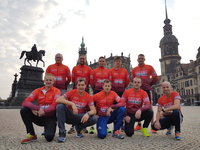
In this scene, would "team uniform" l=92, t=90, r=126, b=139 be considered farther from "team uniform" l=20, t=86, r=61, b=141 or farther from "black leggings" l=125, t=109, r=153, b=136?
"team uniform" l=20, t=86, r=61, b=141

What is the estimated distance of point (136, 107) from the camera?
5.66 metres

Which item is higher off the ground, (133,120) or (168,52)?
(168,52)

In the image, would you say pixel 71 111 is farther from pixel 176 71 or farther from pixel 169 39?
pixel 169 39

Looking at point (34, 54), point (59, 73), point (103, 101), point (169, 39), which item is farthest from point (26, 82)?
point (169, 39)

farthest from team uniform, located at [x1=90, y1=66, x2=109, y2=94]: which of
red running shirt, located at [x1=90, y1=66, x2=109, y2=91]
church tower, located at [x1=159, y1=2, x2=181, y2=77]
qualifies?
church tower, located at [x1=159, y1=2, x2=181, y2=77]

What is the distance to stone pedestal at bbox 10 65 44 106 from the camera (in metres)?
22.5

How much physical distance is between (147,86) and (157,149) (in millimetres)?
3166

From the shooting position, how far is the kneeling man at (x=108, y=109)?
515 cm

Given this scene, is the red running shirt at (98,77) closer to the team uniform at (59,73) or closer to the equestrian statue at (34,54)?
the team uniform at (59,73)

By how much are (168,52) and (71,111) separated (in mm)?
83367

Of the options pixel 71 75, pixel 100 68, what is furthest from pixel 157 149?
pixel 71 75

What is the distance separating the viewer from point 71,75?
6770mm

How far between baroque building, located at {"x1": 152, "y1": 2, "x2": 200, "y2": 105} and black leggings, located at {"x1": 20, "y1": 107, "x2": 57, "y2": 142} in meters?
48.6

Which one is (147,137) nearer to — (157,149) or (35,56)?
(157,149)
